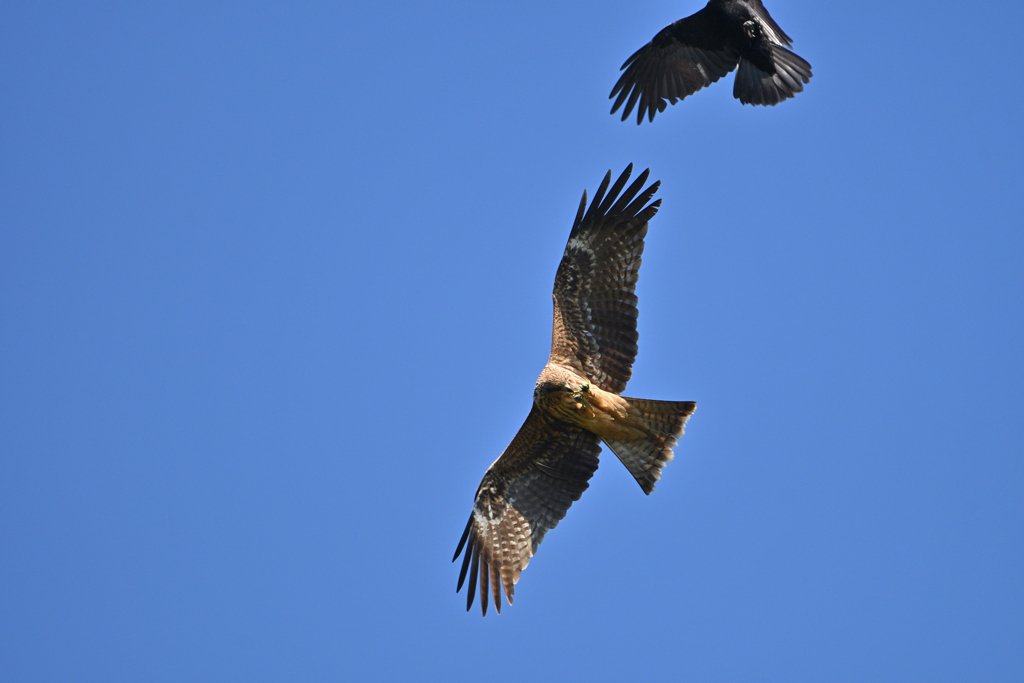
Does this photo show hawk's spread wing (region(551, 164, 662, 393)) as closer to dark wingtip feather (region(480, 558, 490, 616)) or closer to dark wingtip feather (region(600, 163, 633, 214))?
dark wingtip feather (region(600, 163, 633, 214))

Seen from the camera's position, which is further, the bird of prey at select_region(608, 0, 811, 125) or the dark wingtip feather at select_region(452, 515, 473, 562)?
the bird of prey at select_region(608, 0, 811, 125)

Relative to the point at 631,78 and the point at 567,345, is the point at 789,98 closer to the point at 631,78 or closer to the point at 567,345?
the point at 631,78

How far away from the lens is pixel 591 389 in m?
7.70

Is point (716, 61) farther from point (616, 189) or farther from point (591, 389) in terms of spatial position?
point (591, 389)

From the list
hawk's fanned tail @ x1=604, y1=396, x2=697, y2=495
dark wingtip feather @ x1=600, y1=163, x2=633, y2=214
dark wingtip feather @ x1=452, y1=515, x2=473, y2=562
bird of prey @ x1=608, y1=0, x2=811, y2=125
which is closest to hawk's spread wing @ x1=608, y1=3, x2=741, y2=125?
bird of prey @ x1=608, y1=0, x2=811, y2=125

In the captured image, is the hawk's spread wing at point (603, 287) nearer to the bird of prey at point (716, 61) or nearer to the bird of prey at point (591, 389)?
the bird of prey at point (591, 389)

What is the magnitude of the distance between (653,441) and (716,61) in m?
5.22

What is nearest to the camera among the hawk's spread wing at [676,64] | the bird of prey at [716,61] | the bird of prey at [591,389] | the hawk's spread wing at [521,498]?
the bird of prey at [591,389]

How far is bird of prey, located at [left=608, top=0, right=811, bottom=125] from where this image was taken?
9.77 m

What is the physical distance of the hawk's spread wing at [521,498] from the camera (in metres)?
8.28

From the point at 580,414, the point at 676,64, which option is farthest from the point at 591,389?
the point at 676,64

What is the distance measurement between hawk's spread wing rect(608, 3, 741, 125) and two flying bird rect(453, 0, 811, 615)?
10.5 ft

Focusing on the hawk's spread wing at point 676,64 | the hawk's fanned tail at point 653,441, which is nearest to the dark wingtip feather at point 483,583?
the hawk's fanned tail at point 653,441

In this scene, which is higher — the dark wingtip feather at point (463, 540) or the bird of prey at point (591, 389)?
the bird of prey at point (591, 389)
